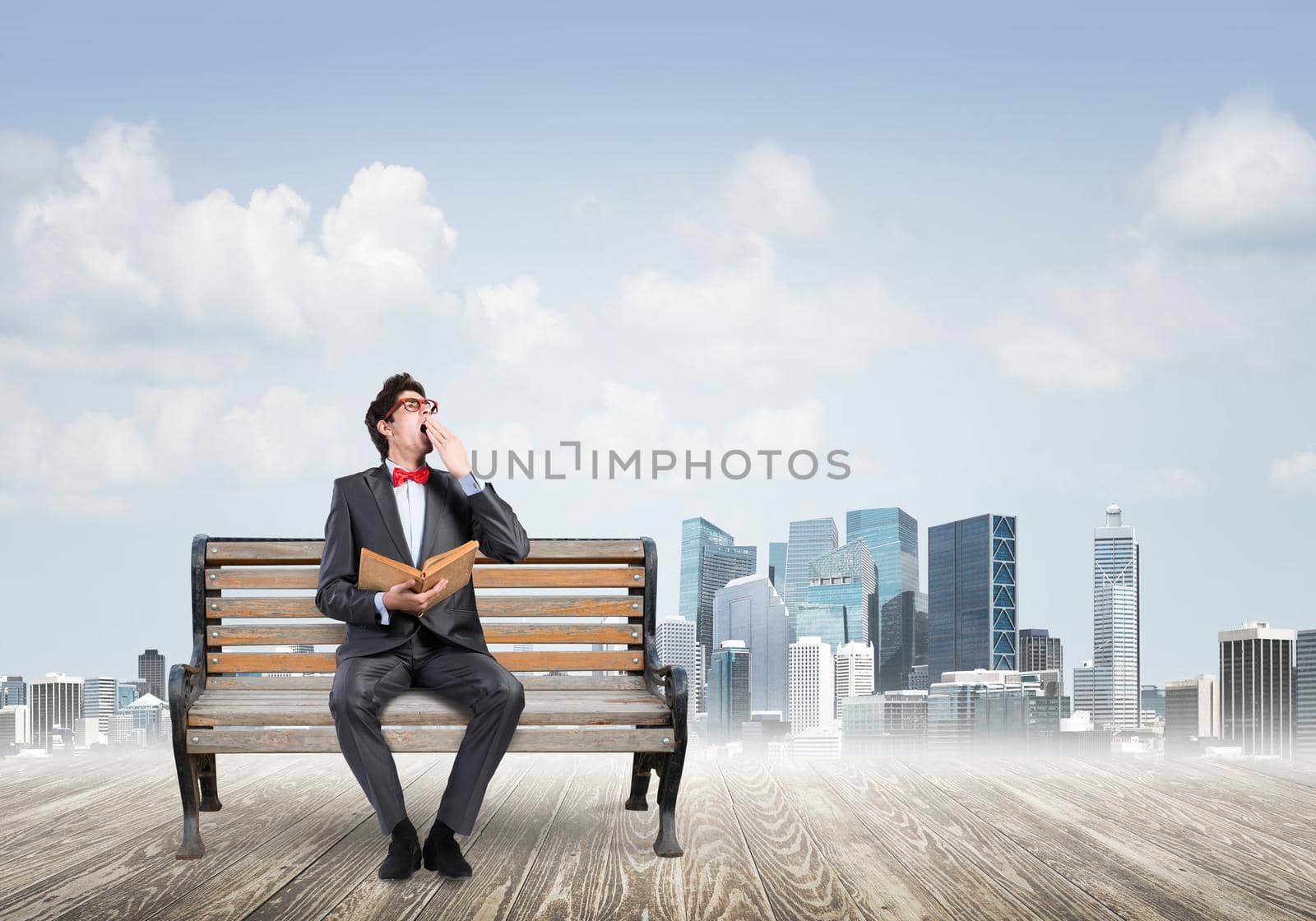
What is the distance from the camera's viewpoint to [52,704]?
7008mm

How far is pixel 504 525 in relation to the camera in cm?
344

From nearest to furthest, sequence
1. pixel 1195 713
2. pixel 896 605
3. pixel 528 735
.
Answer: pixel 528 735, pixel 1195 713, pixel 896 605

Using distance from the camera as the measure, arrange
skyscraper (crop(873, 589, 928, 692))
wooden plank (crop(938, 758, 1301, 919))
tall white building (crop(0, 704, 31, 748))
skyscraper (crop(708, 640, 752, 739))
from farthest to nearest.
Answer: skyscraper (crop(873, 589, 928, 692)) < skyscraper (crop(708, 640, 752, 739)) < tall white building (crop(0, 704, 31, 748)) < wooden plank (crop(938, 758, 1301, 919))

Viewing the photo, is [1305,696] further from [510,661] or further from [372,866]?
[372,866]

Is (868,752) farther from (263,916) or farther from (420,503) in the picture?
(263,916)

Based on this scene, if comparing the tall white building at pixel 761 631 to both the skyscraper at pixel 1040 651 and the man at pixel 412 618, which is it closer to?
the skyscraper at pixel 1040 651

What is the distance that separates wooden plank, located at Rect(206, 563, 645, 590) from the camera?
375 centimetres

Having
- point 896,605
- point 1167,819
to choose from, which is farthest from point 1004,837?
point 896,605

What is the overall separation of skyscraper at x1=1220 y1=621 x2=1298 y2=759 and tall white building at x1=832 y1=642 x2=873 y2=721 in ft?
26.3

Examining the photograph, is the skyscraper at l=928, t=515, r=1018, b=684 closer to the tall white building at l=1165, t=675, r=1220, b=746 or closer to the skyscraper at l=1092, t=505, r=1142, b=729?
the skyscraper at l=1092, t=505, r=1142, b=729

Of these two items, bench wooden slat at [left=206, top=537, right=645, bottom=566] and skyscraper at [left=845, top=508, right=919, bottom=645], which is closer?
bench wooden slat at [left=206, top=537, right=645, bottom=566]

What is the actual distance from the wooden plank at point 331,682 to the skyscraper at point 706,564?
16.5m

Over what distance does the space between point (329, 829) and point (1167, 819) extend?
264 cm

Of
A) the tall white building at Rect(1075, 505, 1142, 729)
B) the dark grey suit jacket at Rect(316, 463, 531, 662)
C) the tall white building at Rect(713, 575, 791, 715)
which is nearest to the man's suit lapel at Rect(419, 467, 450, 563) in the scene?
the dark grey suit jacket at Rect(316, 463, 531, 662)
